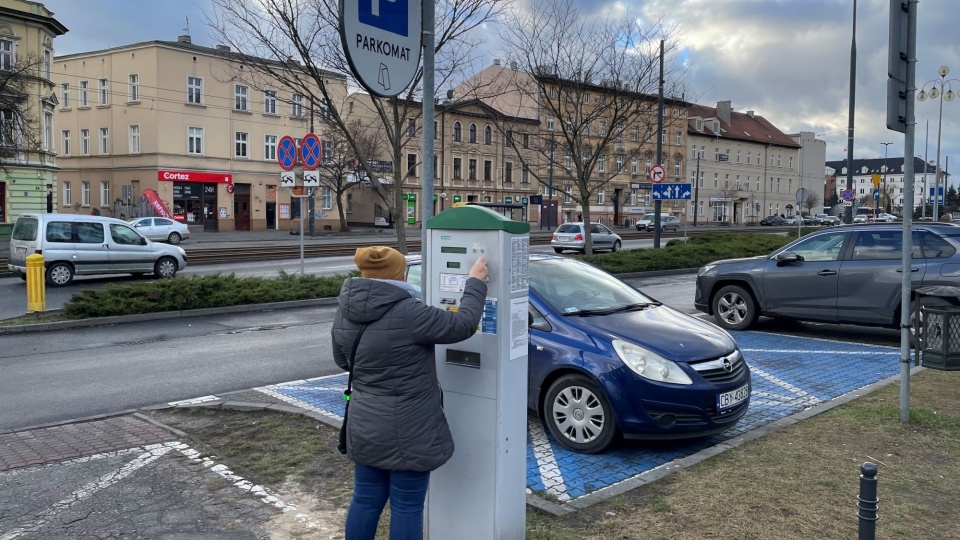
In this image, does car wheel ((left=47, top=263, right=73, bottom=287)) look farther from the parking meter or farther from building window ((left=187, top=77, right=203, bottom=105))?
building window ((left=187, top=77, right=203, bottom=105))

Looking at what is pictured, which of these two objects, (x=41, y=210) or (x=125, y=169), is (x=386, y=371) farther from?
(x=125, y=169)

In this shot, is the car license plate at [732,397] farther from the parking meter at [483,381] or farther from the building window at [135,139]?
the building window at [135,139]

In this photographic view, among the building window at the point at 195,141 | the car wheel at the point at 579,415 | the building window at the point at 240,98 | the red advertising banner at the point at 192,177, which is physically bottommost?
the car wheel at the point at 579,415

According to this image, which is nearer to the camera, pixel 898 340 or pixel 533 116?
pixel 898 340

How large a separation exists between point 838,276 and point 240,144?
47.9 meters

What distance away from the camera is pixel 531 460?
218 inches

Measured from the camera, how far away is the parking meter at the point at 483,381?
12.0 feet

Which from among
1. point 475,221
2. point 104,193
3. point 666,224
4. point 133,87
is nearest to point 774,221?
point 666,224

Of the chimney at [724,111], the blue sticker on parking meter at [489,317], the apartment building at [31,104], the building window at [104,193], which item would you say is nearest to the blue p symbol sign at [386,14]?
the blue sticker on parking meter at [489,317]

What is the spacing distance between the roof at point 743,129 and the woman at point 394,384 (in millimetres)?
81741

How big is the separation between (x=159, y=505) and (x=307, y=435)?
1.54 m

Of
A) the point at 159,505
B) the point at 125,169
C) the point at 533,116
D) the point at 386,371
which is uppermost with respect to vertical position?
the point at 533,116

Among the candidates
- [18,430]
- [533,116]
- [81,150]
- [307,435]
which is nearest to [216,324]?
[18,430]

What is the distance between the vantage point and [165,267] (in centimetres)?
1966
